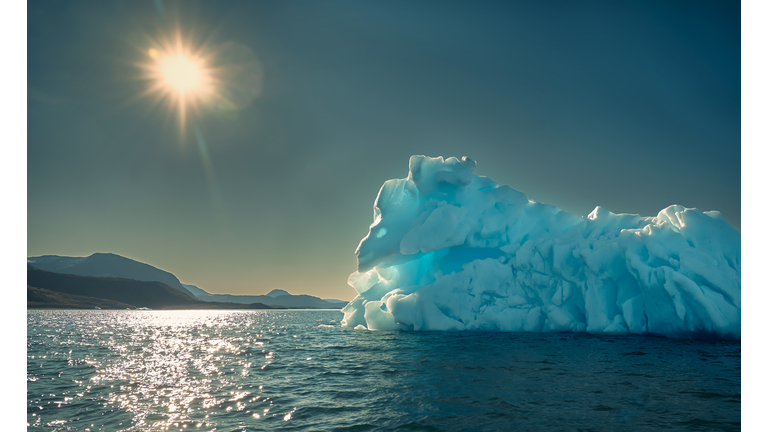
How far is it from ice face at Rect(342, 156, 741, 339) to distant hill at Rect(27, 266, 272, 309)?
451 ft

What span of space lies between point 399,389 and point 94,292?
178474 mm

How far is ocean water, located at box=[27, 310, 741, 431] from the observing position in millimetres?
8258

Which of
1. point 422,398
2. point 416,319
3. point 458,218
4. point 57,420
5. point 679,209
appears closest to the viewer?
point 57,420

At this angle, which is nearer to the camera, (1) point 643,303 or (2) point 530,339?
(2) point 530,339

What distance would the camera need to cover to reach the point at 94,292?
150875mm

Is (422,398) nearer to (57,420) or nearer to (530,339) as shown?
(57,420)

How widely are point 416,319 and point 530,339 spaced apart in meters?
7.91

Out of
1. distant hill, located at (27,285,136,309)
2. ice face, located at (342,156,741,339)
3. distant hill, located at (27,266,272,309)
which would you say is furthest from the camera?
distant hill, located at (27,266,272,309)

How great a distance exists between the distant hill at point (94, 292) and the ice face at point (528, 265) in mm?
137353

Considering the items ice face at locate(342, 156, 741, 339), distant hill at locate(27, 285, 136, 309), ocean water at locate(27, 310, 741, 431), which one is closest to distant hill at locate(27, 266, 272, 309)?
distant hill at locate(27, 285, 136, 309)

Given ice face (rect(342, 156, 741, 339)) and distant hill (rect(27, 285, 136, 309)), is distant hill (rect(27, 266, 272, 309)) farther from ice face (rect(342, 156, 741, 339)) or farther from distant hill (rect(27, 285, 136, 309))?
ice face (rect(342, 156, 741, 339))

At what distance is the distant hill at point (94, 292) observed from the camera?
130 metres

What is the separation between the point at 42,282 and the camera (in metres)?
141

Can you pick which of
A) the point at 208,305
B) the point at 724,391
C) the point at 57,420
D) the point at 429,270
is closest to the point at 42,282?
the point at 208,305
